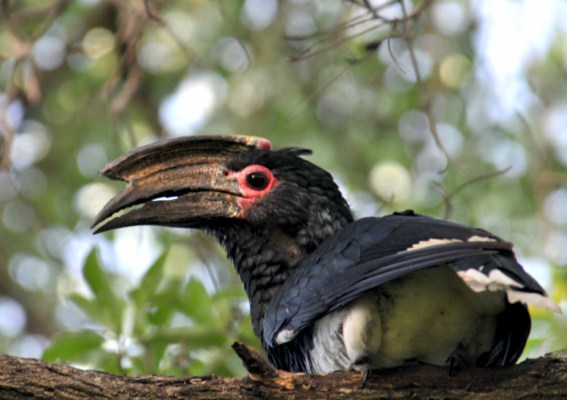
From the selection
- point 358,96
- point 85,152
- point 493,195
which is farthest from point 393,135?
point 85,152

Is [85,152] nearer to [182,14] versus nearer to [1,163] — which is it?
[182,14]

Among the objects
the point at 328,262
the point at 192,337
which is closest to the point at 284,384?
the point at 328,262

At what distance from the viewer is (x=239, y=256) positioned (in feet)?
16.0

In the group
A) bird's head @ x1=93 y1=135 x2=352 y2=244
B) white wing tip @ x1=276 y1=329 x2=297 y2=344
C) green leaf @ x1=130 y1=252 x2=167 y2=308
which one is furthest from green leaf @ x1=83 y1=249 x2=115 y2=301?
white wing tip @ x1=276 y1=329 x2=297 y2=344

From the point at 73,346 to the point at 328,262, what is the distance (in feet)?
5.24

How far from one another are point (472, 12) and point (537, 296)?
191 inches

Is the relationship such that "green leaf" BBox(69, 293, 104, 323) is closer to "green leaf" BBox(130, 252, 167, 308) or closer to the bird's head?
"green leaf" BBox(130, 252, 167, 308)

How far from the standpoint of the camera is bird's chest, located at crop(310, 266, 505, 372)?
154 inches

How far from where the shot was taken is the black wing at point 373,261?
359 centimetres

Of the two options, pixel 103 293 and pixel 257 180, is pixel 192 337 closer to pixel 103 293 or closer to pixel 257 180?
pixel 103 293

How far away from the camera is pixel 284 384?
358cm

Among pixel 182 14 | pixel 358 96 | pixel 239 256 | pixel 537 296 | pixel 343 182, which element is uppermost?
pixel 182 14

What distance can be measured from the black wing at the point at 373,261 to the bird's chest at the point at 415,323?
0.37ft

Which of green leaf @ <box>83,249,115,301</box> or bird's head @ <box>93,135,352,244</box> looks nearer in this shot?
bird's head @ <box>93,135,352,244</box>
